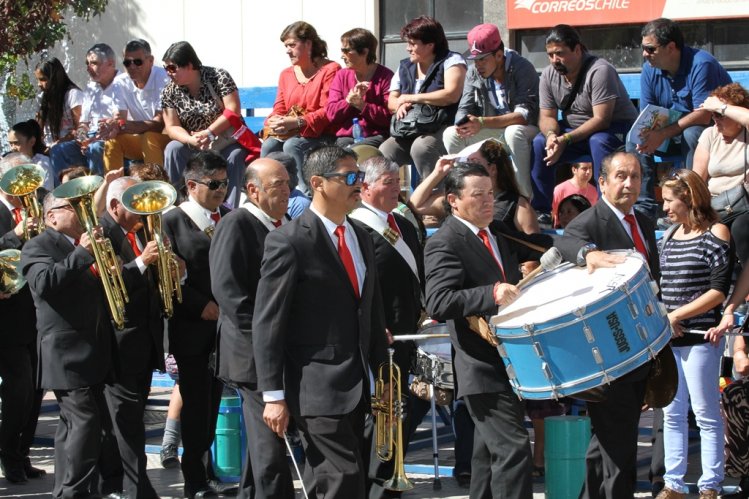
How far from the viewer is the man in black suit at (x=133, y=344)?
29.0 ft

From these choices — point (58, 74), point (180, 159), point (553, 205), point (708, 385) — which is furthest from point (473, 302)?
point (58, 74)

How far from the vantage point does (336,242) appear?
706 centimetres

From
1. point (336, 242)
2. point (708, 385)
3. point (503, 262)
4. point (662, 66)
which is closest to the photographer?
point (336, 242)

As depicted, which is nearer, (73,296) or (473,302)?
(473,302)

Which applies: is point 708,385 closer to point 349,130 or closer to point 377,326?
point 377,326

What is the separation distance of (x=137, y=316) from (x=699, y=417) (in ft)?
11.9

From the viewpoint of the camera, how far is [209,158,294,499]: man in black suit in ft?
24.9

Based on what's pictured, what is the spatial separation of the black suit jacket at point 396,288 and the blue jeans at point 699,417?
162 centimetres

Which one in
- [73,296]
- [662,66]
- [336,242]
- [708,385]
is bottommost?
[708,385]

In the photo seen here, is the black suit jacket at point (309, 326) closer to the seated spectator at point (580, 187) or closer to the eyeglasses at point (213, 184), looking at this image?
the eyeglasses at point (213, 184)

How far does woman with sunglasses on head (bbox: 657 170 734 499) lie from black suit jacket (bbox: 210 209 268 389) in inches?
99.0

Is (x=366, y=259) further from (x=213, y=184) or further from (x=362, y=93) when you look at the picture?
(x=362, y=93)

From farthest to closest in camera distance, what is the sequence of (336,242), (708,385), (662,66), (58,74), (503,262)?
(58,74) < (662,66) < (708,385) < (503,262) < (336,242)

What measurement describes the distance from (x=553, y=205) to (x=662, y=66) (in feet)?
4.51
